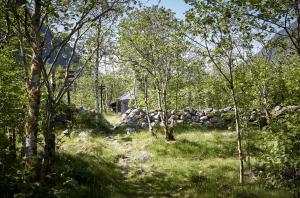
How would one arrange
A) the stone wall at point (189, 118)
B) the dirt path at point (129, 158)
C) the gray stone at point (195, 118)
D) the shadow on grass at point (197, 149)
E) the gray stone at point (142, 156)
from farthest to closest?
the gray stone at point (195, 118) → the stone wall at point (189, 118) → the shadow on grass at point (197, 149) → the gray stone at point (142, 156) → the dirt path at point (129, 158)

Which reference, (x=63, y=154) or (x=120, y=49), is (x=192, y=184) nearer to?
(x=63, y=154)

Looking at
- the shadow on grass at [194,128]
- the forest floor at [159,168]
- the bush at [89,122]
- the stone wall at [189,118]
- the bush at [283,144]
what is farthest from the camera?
the bush at [89,122]

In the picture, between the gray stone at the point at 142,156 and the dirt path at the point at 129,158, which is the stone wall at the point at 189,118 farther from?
the gray stone at the point at 142,156

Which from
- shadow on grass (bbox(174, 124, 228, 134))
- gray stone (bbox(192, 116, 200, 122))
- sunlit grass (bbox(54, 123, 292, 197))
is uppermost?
gray stone (bbox(192, 116, 200, 122))

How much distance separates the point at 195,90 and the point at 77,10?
44.1 m

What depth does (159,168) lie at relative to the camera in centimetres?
1623

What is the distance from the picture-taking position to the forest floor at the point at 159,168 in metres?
12.2

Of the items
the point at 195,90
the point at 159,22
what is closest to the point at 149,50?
the point at 159,22

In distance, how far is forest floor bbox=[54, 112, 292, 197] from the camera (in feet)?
40.2

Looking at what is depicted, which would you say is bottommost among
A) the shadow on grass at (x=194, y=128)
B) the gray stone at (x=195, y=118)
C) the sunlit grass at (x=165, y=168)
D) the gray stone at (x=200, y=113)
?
the sunlit grass at (x=165, y=168)

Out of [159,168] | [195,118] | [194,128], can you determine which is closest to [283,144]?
[159,168]

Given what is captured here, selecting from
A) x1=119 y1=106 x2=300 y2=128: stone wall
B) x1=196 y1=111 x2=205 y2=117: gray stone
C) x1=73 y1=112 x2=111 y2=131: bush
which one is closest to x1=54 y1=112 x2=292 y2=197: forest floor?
x1=73 y1=112 x2=111 y2=131: bush

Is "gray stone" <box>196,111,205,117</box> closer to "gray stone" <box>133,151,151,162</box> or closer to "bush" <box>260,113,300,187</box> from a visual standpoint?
"gray stone" <box>133,151,151,162</box>

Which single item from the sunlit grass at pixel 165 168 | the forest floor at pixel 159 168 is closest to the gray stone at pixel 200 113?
the forest floor at pixel 159 168
